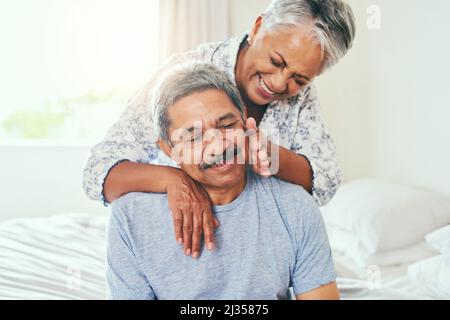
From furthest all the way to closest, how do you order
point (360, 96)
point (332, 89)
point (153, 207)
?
point (360, 96), point (332, 89), point (153, 207)

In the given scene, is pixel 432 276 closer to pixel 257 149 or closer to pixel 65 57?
pixel 257 149

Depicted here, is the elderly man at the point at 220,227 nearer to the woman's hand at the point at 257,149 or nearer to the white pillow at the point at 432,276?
the woman's hand at the point at 257,149

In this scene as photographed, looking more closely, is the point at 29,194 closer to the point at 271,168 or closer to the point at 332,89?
the point at 271,168

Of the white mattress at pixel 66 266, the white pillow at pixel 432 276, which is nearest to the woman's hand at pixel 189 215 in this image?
the white mattress at pixel 66 266

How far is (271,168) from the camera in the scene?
841 millimetres

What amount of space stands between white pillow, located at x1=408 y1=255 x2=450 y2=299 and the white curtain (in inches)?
23.3

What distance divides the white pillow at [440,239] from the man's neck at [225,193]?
0.47m

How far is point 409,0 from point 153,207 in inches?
25.7

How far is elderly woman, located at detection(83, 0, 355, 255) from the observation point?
80 centimetres

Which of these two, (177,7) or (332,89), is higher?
(177,7)

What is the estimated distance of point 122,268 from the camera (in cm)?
77

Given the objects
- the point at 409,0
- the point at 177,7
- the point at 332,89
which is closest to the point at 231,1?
the point at 177,7

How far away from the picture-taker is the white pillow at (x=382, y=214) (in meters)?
1.01
